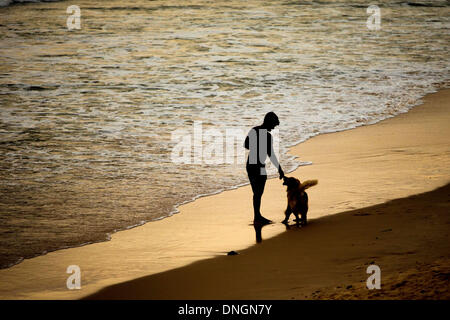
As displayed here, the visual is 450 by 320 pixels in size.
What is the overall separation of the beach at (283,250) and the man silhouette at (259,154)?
0.34 m

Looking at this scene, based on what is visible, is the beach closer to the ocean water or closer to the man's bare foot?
the man's bare foot

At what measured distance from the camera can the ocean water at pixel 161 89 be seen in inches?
393

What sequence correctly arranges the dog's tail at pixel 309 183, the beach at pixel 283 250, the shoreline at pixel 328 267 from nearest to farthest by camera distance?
the shoreline at pixel 328 267 < the beach at pixel 283 250 < the dog's tail at pixel 309 183

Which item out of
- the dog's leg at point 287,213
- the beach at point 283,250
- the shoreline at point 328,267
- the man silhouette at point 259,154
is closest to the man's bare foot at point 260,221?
the man silhouette at point 259,154

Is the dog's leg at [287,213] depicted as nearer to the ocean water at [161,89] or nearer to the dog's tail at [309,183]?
the dog's tail at [309,183]

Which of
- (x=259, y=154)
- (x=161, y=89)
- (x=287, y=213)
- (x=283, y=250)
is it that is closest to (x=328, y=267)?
(x=283, y=250)

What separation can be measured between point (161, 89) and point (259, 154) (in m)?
11.9

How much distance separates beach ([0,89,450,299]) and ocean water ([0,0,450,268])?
664 mm

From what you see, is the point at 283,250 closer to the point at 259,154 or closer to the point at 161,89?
the point at 259,154

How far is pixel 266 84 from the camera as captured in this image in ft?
67.6

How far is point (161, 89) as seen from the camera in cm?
1970

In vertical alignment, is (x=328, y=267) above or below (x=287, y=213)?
below
